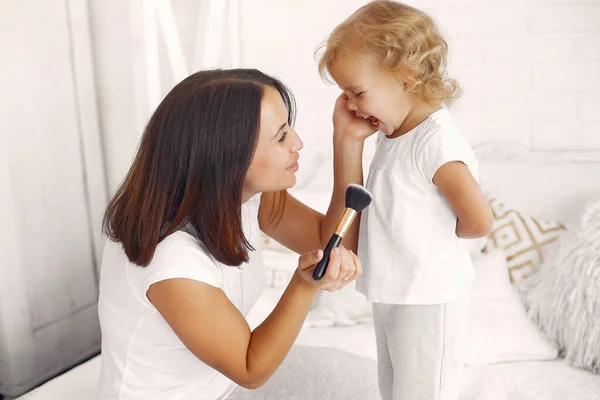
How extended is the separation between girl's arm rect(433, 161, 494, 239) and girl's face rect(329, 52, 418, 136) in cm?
14

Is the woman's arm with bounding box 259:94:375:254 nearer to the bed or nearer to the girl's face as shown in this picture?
the girl's face

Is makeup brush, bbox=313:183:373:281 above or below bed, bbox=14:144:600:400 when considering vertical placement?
above

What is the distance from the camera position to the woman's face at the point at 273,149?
1114 millimetres

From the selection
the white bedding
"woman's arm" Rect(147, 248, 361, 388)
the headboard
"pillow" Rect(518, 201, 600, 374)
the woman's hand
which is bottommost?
the white bedding

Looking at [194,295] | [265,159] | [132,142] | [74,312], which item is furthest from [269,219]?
[74,312]

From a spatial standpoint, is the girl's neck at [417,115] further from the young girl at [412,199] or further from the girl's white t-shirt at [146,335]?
the girl's white t-shirt at [146,335]

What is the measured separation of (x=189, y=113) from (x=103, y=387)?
1.73 feet

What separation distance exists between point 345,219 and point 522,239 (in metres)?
0.94

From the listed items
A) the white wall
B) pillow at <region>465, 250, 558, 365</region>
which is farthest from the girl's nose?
the white wall

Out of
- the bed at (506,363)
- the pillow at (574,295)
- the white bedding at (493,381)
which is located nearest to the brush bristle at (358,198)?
the bed at (506,363)

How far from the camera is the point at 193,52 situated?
6.77 feet

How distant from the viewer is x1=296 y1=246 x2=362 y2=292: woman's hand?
98 centimetres

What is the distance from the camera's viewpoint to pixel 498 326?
164 cm

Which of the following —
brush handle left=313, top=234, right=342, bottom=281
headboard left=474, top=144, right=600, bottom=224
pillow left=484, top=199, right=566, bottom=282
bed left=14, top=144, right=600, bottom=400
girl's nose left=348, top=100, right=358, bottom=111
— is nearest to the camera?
brush handle left=313, top=234, right=342, bottom=281
